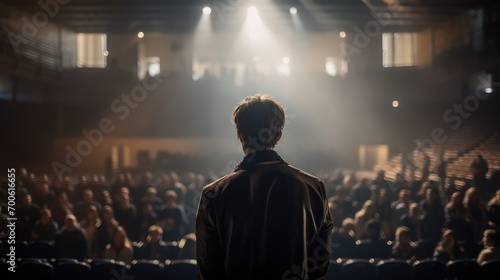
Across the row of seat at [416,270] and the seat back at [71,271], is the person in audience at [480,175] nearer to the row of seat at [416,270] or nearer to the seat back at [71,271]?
the row of seat at [416,270]

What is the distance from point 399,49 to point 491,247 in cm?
2292

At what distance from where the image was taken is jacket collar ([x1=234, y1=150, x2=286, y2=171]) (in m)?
1.99

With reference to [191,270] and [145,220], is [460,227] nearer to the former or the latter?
[191,270]

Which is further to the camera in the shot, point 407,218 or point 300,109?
point 300,109

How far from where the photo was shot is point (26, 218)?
27.2 ft

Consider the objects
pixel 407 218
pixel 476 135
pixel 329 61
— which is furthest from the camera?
pixel 329 61

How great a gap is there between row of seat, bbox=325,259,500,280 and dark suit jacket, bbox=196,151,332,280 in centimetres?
448

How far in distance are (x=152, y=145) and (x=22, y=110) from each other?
627 centimetres

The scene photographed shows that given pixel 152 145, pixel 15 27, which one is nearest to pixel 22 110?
pixel 15 27

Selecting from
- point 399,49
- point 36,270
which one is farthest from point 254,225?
point 399,49

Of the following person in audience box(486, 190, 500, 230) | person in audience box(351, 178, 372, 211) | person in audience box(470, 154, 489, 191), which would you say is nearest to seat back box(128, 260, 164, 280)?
person in audience box(486, 190, 500, 230)

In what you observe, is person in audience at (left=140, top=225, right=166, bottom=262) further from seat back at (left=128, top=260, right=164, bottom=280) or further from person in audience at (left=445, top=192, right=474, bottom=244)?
person in audience at (left=445, top=192, right=474, bottom=244)

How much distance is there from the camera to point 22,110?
19.5 meters

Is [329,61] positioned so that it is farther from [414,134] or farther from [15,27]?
[15,27]
